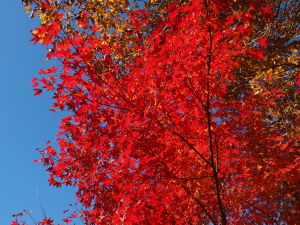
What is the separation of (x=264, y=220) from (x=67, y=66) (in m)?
5.31

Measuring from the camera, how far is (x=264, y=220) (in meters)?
5.98

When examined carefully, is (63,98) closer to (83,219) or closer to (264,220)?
(83,219)

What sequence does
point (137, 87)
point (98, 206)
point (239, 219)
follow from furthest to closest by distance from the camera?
point (98, 206) < point (239, 219) < point (137, 87)

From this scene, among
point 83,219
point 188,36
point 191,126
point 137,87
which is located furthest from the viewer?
point 83,219

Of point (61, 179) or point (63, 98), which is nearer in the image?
point (63, 98)

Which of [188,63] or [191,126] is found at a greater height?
[188,63]

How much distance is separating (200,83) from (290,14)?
231 inches

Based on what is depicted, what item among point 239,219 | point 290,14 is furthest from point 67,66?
point 290,14

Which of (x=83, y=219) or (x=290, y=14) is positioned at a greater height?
(x=290, y=14)

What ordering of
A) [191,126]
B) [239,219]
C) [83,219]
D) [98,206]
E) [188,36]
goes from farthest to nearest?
[83,219] < [98,206] < [239,219] < [191,126] < [188,36]

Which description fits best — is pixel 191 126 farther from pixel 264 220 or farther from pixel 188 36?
pixel 264 220

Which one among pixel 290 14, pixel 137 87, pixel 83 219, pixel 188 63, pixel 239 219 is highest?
pixel 290 14

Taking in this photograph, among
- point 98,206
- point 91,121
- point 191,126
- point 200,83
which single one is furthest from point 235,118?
point 98,206

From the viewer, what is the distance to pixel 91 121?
16.0 feet
